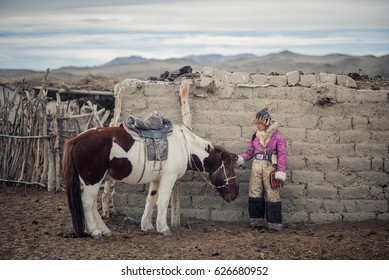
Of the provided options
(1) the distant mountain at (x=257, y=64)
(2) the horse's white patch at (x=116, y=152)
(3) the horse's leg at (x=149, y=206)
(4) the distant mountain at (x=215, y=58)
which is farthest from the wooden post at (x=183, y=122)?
(4) the distant mountain at (x=215, y=58)

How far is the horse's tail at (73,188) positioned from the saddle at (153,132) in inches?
29.8

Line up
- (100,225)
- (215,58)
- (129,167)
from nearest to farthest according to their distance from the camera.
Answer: (129,167) < (100,225) < (215,58)

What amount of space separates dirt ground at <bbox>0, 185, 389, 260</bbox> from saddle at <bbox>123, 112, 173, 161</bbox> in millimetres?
1031

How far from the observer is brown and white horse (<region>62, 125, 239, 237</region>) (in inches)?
252

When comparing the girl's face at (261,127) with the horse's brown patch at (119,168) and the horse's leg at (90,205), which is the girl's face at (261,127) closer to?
the horse's brown patch at (119,168)

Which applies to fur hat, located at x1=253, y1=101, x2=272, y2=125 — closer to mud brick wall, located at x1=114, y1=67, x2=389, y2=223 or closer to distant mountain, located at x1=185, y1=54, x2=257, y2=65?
mud brick wall, located at x1=114, y1=67, x2=389, y2=223

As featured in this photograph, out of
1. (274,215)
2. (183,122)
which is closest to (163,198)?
(183,122)

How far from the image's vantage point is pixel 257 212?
23.4 feet

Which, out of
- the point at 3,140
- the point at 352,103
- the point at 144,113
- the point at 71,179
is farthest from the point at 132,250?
the point at 3,140

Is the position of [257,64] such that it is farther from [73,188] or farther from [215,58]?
[73,188]

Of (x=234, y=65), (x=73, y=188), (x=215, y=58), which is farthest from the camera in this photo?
(x=215, y=58)

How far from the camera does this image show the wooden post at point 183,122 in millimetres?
7309

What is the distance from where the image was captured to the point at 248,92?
7.48m

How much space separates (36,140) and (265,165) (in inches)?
181
